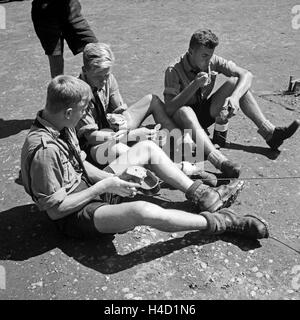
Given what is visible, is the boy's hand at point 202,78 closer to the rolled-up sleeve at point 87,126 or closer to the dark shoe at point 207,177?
the dark shoe at point 207,177

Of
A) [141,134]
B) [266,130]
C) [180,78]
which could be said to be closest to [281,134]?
[266,130]

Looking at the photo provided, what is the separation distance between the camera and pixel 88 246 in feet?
Answer: 11.4

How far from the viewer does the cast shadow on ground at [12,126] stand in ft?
17.4

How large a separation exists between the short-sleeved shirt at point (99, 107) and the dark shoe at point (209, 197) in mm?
997

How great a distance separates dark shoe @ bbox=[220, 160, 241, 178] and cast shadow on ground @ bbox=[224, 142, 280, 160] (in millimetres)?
728

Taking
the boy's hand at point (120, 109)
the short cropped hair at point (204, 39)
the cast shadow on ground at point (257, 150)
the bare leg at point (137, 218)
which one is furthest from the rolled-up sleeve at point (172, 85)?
the bare leg at point (137, 218)

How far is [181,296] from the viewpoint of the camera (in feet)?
9.96

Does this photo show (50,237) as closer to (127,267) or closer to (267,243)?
(127,267)

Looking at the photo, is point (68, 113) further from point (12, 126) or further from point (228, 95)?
point (12, 126)

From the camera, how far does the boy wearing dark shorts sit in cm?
535

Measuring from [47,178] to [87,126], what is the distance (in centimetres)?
102

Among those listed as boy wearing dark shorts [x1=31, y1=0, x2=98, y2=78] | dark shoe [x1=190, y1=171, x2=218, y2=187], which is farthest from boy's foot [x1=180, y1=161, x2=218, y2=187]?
boy wearing dark shorts [x1=31, y1=0, x2=98, y2=78]

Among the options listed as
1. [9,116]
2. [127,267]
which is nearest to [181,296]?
[127,267]

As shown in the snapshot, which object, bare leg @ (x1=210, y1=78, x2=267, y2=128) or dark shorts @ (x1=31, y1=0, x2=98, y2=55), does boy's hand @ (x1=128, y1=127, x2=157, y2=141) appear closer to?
bare leg @ (x1=210, y1=78, x2=267, y2=128)
